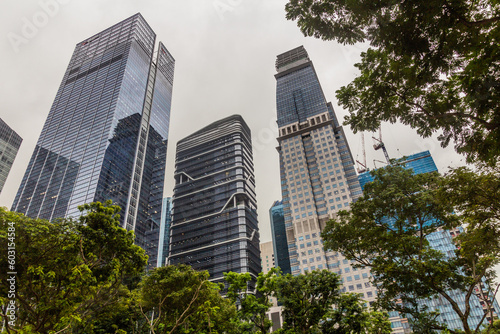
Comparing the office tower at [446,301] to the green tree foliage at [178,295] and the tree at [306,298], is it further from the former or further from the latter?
the green tree foliage at [178,295]

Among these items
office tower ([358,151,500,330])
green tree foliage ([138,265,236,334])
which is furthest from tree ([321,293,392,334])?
office tower ([358,151,500,330])

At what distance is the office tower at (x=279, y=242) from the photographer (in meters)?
114

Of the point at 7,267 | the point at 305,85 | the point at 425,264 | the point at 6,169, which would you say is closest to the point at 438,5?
the point at 425,264

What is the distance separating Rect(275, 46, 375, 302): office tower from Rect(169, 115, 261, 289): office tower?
13.1 meters

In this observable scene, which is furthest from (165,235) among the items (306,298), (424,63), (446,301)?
(424,63)

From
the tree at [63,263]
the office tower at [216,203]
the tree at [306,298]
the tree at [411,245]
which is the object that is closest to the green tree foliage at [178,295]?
the tree at [63,263]

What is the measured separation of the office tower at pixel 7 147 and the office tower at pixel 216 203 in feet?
193

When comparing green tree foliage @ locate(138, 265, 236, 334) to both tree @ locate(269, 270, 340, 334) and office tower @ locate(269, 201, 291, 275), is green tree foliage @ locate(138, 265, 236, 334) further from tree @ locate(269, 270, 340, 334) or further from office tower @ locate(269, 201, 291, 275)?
office tower @ locate(269, 201, 291, 275)

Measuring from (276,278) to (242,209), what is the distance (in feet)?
243

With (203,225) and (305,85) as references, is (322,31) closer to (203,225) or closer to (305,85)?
(203,225)

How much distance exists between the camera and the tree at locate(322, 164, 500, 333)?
12.0 meters

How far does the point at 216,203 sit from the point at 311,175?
108 ft

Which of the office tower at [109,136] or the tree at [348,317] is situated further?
the office tower at [109,136]

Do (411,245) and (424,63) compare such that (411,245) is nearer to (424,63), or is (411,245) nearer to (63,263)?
(424,63)
